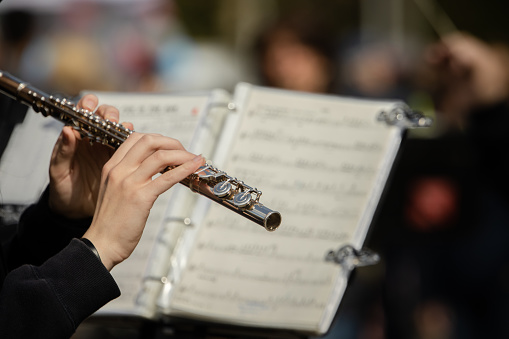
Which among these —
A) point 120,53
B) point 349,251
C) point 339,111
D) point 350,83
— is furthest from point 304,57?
point 120,53

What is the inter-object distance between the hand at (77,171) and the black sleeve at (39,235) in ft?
0.07

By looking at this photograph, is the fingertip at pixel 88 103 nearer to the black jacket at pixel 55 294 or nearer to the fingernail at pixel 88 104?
the fingernail at pixel 88 104

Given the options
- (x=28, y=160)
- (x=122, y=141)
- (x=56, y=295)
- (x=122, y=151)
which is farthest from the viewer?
(x=28, y=160)

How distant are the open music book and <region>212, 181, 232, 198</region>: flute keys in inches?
19.7

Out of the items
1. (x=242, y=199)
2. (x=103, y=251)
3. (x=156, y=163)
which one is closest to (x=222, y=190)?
(x=242, y=199)

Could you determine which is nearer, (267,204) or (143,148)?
(143,148)

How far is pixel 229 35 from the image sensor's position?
6.48m

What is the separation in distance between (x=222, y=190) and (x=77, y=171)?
1.33 feet

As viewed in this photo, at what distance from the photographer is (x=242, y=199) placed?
4.46 feet

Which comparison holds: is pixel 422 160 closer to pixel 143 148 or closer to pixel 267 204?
pixel 267 204

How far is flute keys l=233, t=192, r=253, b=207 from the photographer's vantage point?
4.43 ft

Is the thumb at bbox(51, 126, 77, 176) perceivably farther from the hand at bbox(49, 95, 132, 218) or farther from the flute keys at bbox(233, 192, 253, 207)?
the flute keys at bbox(233, 192, 253, 207)

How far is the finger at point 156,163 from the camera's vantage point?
1275 millimetres

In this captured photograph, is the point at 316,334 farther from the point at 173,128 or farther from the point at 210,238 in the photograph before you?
the point at 173,128
